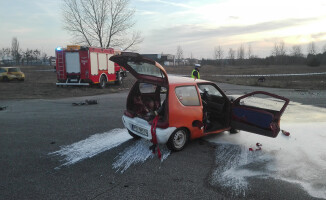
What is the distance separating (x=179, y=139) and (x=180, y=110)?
2.03 ft

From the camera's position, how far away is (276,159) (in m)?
4.58

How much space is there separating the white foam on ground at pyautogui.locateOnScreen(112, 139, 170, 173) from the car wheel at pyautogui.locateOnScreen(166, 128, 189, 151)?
7.4 inches

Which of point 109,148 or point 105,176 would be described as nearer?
point 105,176

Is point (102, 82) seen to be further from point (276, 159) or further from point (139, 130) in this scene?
point (276, 159)

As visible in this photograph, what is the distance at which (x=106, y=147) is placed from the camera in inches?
204

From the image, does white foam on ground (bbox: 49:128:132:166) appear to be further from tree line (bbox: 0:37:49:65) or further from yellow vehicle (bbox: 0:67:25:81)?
tree line (bbox: 0:37:49:65)

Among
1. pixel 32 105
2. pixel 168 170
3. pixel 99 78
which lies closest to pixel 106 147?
pixel 168 170

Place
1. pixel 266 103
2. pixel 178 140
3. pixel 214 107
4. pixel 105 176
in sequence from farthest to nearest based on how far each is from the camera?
pixel 266 103
pixel 214 107
pixel 178 140
pixel 105 176

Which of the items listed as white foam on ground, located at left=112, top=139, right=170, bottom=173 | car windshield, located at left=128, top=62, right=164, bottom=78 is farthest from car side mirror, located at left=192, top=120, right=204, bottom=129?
car windshield, located at left=128, top=62, right=164, bottom=78

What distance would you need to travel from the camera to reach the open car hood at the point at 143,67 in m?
4.70

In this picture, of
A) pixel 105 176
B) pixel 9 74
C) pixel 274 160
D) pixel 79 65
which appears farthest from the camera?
pixel 9 74

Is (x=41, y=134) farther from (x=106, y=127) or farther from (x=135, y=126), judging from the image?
(x=135, y=126)

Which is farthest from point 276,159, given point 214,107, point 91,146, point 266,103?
point 266,103

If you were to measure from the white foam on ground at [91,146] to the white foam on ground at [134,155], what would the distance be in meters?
0.48
